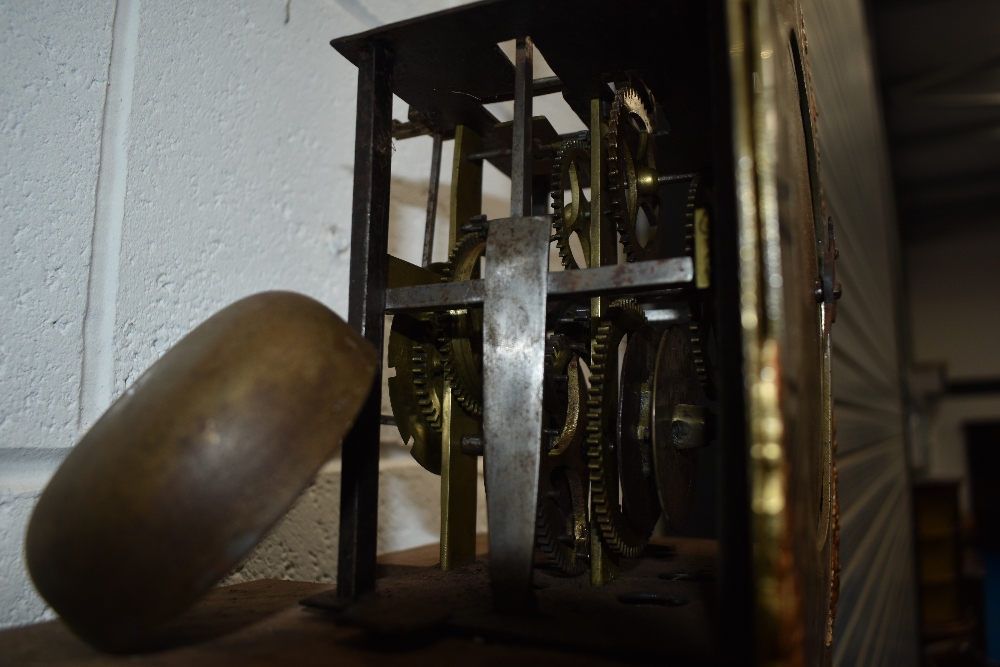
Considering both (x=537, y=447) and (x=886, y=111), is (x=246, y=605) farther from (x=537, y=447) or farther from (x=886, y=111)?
(x=886, y=111)

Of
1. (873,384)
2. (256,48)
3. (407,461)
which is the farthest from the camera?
(873,384)

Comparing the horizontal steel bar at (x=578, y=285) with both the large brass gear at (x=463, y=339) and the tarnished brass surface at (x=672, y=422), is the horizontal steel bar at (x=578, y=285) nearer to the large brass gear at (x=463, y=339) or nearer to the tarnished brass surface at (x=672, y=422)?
the large brass gear at (x=463, y=339)

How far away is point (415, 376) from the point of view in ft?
3.00

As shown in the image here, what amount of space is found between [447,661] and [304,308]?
0.34 meters

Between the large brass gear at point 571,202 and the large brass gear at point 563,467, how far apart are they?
5.0 inches

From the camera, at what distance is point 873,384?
3594mm

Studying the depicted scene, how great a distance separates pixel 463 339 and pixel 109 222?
48 centimetres

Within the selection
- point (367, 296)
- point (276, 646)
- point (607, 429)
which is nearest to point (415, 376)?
point (367, 296)

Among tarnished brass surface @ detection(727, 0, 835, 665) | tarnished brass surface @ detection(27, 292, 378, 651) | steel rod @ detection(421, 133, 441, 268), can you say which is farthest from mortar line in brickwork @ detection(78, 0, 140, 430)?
tarnished brass surface @ detection(727, 0, 835, 665)

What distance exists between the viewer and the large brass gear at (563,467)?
2.78ft

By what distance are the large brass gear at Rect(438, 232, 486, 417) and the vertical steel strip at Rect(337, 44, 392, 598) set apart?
91 millimetres

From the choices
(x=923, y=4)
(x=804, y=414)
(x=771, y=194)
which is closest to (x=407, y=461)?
(x=804, y=414)

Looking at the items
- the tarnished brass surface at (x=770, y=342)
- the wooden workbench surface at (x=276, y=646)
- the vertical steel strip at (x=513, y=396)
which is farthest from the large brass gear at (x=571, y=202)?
the wooden workbench surface at (x=276, y=646)

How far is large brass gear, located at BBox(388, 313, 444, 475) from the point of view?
0.91 metres
